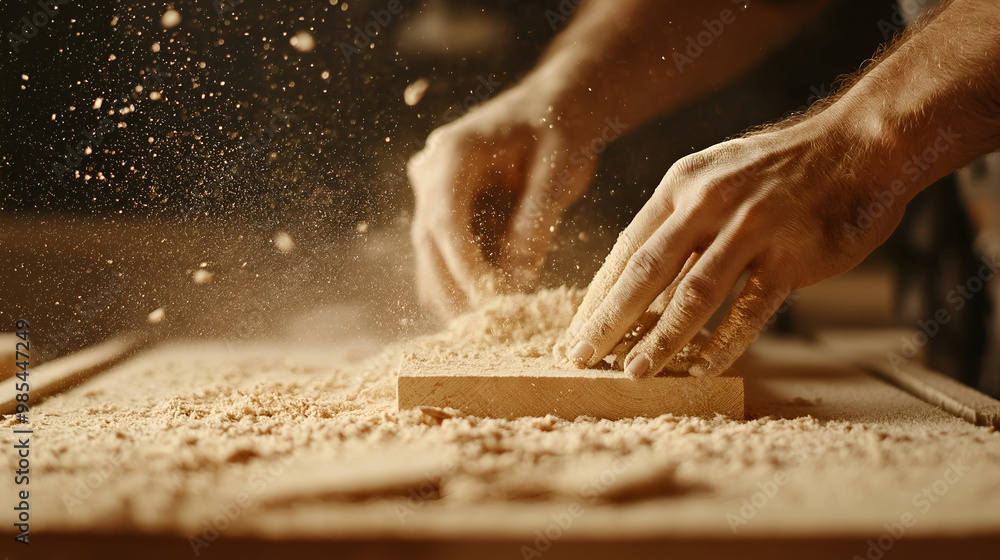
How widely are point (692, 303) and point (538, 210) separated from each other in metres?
0.54

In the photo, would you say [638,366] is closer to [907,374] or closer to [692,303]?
[692,303]

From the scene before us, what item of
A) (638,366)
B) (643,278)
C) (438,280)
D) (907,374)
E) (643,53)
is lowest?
(907,374)

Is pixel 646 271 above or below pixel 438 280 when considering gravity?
below

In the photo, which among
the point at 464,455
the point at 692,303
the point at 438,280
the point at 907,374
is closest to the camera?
the point at 464,455

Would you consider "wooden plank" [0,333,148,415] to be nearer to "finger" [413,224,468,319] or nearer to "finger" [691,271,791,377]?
"finger" [413,224,468,319]

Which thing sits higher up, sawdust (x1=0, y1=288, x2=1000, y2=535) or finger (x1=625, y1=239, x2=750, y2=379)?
finger (x1=625, y1=239, x2=750, y2=379)

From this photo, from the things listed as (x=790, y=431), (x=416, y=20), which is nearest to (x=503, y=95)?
(x=416, y=20)

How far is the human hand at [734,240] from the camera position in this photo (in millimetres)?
760

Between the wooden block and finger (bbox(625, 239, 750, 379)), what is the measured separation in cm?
3

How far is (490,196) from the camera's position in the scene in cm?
122

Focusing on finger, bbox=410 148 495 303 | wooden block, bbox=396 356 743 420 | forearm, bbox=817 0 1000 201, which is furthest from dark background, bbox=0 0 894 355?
forearm, bbox=817 0 1000 201

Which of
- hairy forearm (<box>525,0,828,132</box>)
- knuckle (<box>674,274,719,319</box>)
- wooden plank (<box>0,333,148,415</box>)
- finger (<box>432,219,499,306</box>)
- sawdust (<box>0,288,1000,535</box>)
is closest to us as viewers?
sawdust (<box>0,288,1000,535</box>)

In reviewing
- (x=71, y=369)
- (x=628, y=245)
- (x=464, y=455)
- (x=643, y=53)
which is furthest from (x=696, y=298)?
(x=71, y=369)

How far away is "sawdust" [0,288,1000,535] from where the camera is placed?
1.59 feet
